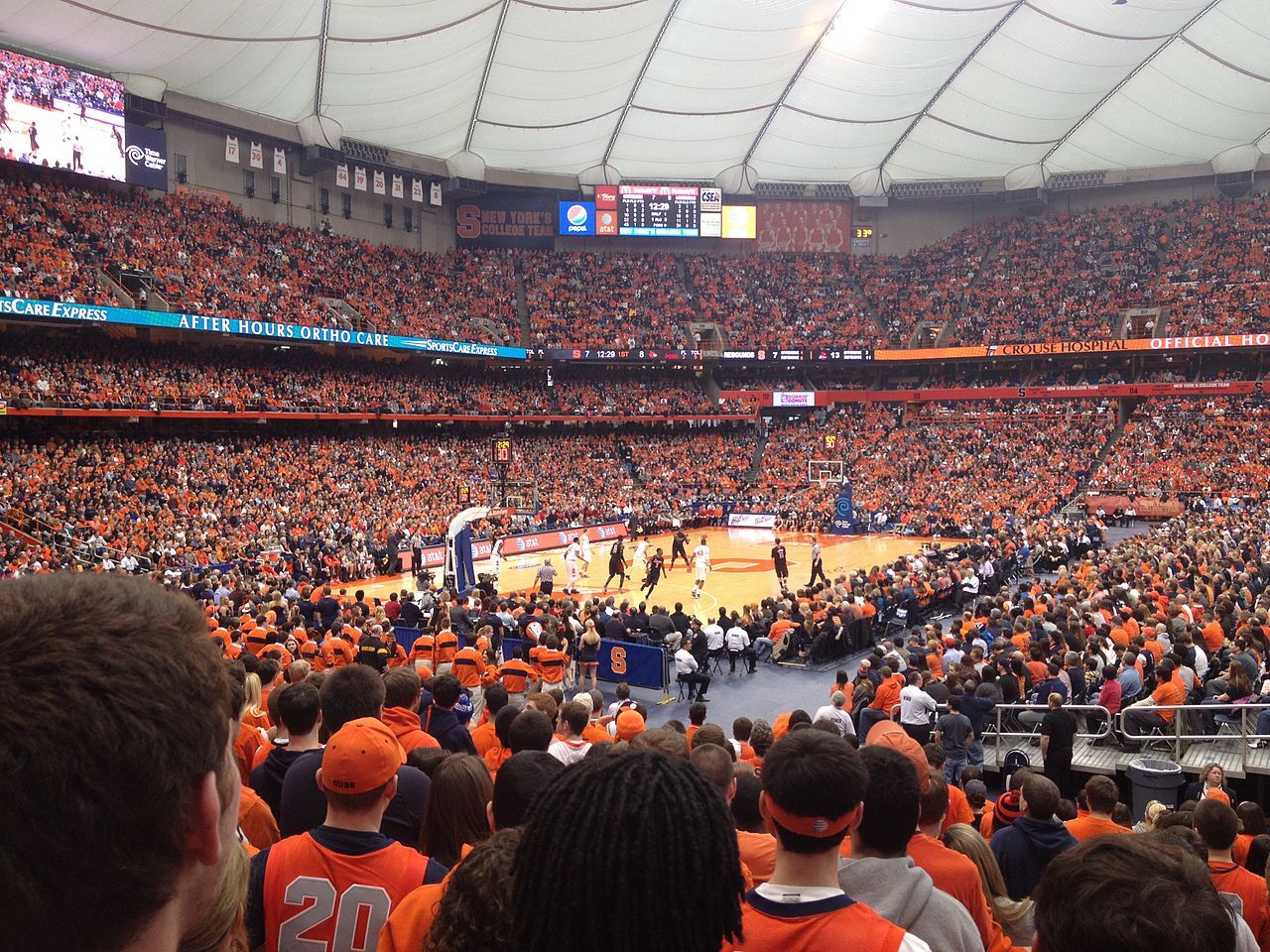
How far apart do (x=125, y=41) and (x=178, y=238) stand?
27.9 ft

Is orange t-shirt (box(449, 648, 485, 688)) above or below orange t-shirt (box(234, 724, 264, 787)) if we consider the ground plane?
below

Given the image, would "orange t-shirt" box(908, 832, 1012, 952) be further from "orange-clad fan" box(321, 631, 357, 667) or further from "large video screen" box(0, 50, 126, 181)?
"large video screen" box(0, 50, 126, 181)

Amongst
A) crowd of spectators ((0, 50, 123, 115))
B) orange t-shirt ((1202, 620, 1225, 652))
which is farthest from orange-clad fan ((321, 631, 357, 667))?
crowd of spectators ((0, 50, 123, 115))

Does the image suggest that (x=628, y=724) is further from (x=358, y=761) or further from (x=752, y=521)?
(x=752, y=521)

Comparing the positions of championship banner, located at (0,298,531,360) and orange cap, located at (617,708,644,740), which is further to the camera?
championship banner, located at (0,298,531,360)

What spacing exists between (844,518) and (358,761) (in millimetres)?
38795

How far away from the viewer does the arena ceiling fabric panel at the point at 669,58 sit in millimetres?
35625

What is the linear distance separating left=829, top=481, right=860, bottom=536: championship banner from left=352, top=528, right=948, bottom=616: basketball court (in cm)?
90

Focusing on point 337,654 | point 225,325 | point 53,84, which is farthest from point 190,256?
point 337,654

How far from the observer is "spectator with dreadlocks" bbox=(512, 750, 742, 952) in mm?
1687

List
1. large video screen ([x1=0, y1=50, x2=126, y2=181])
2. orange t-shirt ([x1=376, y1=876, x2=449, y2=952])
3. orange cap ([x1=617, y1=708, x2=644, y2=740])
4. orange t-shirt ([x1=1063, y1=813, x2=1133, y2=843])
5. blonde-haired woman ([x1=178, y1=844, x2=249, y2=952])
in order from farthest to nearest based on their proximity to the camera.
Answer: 1. large video screen ([x1=0, y1=50, x2=126, y2=181])
2. orange cap ([x1=617, y1=708, x2=644, y2=740])
3. orange t-shirt ([x1=1063, y1=813, x2=1133, y2=843])
4. orange t-shirt ([x1=376, y1=876, x2=449, y2=952])
5. blonde-haired woman ([x1=178, y1=844, x2=249, y2=952])

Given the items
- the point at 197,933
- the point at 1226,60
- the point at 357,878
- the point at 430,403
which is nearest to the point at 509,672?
the point at 357,878


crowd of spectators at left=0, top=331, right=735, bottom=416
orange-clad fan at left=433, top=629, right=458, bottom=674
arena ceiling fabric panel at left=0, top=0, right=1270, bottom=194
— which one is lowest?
orange-clad fan at left=433, top=629, right=458, bottom=674

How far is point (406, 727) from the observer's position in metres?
6.47
